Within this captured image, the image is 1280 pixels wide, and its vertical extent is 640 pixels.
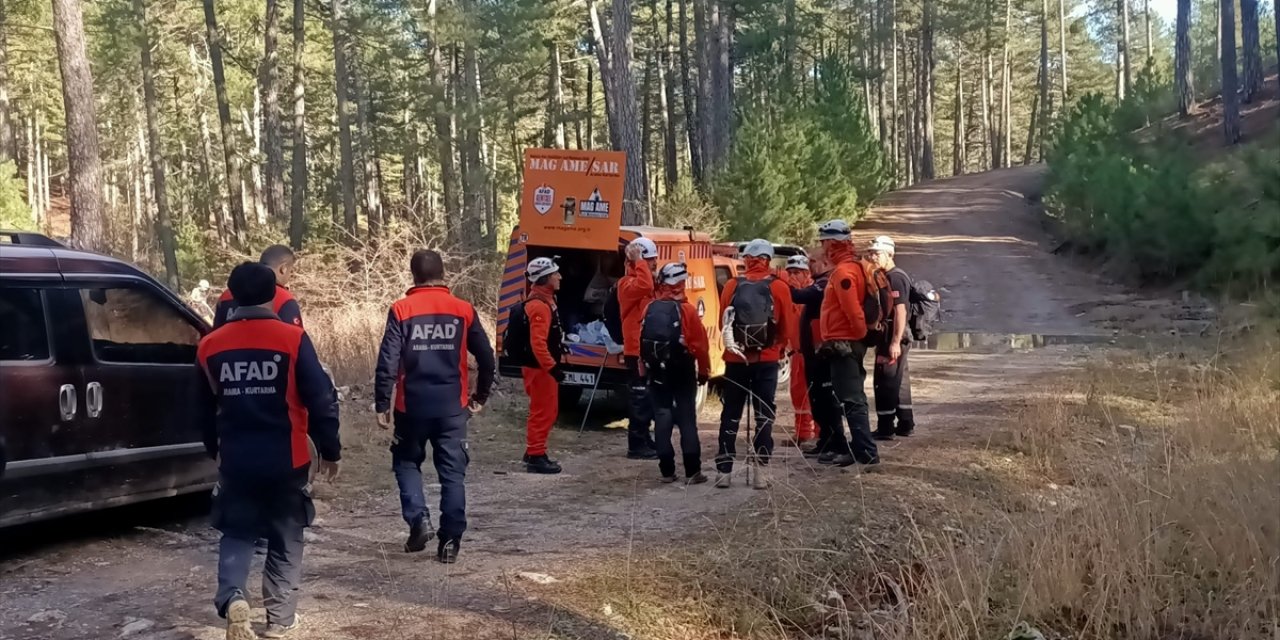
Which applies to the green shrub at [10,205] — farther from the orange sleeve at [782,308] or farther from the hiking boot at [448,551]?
the hiking boot at [448,551]

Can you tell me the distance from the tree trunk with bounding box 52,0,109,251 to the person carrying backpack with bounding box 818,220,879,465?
29.2 feet

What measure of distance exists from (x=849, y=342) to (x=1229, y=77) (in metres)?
24.2

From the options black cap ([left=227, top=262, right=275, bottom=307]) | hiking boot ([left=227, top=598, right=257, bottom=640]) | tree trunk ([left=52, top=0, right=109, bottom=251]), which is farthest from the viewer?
tree trunk ([left=52, top=0, right=109, bottom=251])

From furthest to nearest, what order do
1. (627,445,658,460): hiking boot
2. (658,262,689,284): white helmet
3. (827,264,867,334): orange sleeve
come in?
(627,445,658,460): hiking boot, (827,264,867,334): orange sleeve, (658,262,689,284): white helmet

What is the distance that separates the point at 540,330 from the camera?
8.79 meters

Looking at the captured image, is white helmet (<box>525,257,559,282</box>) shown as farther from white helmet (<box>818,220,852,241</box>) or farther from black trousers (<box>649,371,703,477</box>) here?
white helmet (<box>818,220,852,241</box>)

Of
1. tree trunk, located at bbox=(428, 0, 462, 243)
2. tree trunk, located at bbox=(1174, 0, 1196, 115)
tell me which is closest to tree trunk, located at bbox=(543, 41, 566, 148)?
tree trunk, located at bbox=(428, 0, 462, 243)

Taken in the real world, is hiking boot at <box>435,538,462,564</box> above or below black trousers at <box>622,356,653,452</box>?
below

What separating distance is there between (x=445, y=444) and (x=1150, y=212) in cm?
1968

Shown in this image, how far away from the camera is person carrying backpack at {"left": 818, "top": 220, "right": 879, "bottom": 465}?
8625 mm

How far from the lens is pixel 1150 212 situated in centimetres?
2177

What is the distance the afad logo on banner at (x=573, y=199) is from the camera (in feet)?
36.6

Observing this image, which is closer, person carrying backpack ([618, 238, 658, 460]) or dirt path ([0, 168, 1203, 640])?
dirt path ([0, 168, 1203, 640])

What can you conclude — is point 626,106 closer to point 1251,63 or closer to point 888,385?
point 888,385
